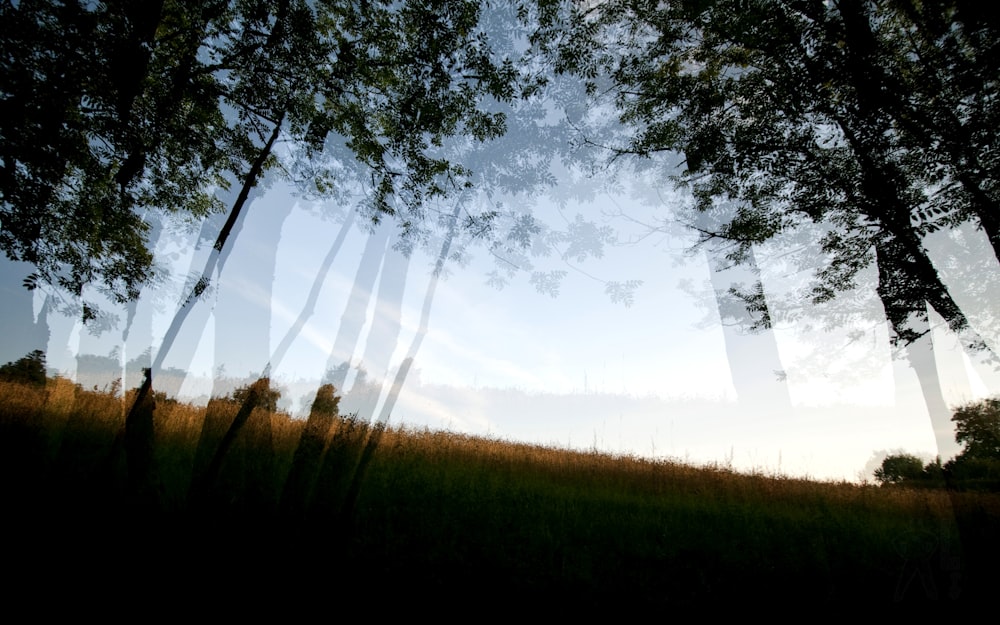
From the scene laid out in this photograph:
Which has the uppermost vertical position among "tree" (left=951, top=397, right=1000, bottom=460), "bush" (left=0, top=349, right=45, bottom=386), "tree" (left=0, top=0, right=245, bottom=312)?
"tree" (left=0, top=0, right=245, bottom=312)

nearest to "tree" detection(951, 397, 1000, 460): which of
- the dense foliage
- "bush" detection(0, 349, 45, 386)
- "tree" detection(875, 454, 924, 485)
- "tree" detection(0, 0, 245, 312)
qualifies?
"tree" detection(875, 454, 924, 485)

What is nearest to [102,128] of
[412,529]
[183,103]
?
[183,103]

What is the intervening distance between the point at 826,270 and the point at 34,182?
1573cm

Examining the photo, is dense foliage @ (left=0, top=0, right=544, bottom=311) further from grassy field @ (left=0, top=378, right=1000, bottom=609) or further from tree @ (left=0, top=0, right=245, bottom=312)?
grassy field @ (left=0, top=378, right=1000, bottom=609)

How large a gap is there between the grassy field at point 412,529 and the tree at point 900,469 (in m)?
9.21

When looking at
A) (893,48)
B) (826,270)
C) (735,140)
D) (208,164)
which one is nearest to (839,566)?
(826,270)

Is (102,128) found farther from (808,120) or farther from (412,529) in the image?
(808,120)

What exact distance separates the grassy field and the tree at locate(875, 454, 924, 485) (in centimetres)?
921

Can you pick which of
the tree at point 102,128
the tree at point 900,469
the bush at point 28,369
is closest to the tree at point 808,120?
the tree at point 102,128

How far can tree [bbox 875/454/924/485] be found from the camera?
16.0 meters

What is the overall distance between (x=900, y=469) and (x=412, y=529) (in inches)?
836

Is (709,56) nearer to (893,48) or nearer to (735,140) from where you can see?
(735,140)

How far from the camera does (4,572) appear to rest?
3.98 meters

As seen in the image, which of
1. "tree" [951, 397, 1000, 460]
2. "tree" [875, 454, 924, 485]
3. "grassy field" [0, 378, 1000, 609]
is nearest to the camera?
"grassy field" [0, 378, 1000, 609]
